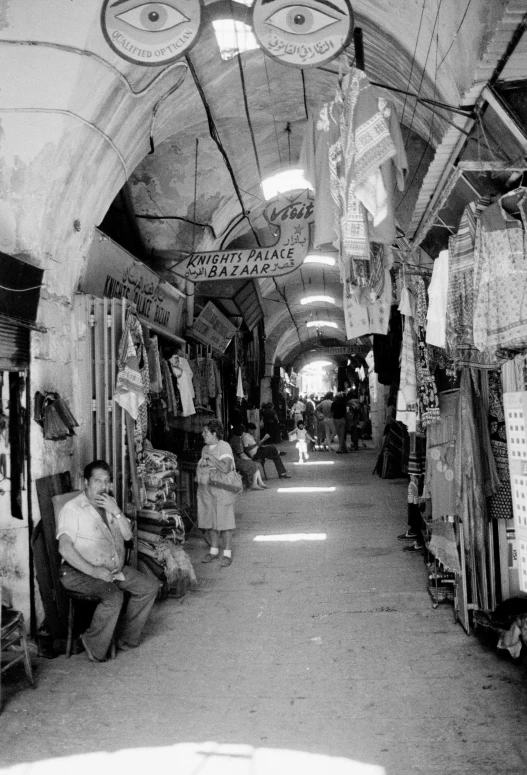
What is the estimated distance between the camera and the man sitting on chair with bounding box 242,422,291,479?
1114cm

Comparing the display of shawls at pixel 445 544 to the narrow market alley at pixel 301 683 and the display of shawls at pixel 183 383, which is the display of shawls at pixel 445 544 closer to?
the narrow market alley at pixel 301 683

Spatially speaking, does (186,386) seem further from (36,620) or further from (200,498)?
(36,620)

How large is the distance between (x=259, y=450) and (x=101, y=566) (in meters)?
8.19

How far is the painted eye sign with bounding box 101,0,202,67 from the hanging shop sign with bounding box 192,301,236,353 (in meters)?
6.52

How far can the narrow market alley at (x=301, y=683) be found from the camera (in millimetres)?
3078

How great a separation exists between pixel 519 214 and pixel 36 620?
410 centimetres

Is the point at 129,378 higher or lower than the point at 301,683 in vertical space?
higher

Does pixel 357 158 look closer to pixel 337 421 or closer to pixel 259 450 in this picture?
pixel 259 450

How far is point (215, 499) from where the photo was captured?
21.6ft

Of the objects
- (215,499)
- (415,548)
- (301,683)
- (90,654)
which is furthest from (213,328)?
(301,683)

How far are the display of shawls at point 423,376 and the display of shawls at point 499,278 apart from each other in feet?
5.75

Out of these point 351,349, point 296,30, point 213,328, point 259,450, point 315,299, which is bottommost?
point 259,450

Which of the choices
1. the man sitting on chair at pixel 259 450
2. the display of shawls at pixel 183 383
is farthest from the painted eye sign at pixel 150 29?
the man sitting on chair at pixel 259 450

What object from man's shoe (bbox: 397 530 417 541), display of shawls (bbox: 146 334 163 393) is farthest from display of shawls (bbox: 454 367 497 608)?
display of shawls (bbox: 146 334 163 393)
